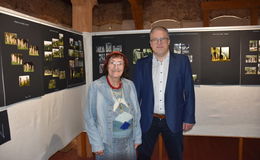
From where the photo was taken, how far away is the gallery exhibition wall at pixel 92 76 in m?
1.84

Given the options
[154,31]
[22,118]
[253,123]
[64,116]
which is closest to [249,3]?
[253,123]

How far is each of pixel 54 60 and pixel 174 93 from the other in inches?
52.8

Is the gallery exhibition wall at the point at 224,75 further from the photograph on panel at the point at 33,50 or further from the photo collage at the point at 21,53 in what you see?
Result: the photo collage at the point at 21,53

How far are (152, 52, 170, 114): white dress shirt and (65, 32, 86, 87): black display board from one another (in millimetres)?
1118

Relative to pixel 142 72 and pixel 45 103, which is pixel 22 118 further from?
pixel 142 72

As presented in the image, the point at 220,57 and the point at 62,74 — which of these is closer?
the point at 62,74

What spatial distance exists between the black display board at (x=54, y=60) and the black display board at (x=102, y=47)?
71 centimetres

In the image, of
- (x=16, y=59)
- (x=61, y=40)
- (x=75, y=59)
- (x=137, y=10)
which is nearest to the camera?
(x=16, y=59)

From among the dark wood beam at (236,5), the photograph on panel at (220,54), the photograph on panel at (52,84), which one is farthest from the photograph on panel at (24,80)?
the dark wood beam at (236,5)

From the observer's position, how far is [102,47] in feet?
10.3

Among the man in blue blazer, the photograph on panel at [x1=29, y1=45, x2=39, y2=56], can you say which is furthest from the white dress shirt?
the photograph on panel at [x1=29, y1=45, x2=39, y2=56]

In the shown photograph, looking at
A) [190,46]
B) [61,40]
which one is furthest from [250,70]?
[61,40]

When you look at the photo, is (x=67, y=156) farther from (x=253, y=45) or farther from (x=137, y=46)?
(x=253, y=45)

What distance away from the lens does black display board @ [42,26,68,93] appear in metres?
2.10
